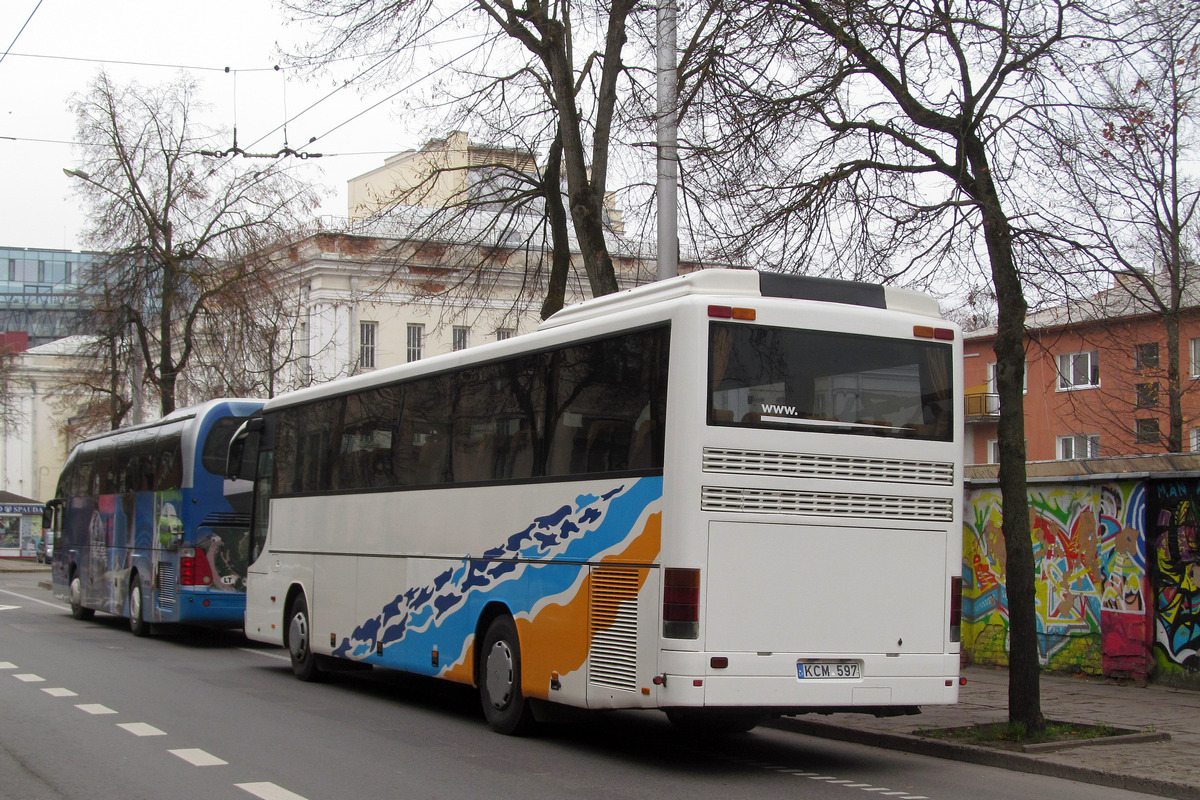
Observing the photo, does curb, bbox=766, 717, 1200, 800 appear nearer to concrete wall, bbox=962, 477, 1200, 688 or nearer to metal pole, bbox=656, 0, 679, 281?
concrete wall, bbox=962, 477, 1200, 688

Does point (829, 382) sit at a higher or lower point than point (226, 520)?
higher

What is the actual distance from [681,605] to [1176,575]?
7.71 metres

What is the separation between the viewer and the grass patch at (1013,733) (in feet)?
35.1

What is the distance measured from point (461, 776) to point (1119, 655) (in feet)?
29.4

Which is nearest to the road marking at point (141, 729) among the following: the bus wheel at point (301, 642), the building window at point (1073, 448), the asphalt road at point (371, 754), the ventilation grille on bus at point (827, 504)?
the asphalt road at point (371, 754)

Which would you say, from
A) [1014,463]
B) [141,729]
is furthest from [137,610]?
[1014,463]

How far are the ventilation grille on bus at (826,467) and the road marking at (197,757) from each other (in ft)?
13.1

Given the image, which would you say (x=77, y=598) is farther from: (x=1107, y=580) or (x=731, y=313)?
(x=731, y=313)

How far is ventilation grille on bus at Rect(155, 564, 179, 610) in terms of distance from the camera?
67.3 ft

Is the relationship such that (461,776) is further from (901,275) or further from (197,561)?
(197,561)

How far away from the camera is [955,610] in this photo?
10.2 metres

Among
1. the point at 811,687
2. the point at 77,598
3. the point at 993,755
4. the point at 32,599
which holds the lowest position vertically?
the point at 32,599

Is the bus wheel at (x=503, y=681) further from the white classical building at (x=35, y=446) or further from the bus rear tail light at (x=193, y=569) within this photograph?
the white classical building at (x=35, y=446)

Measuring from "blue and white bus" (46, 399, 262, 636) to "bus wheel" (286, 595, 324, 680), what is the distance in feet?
14.3
